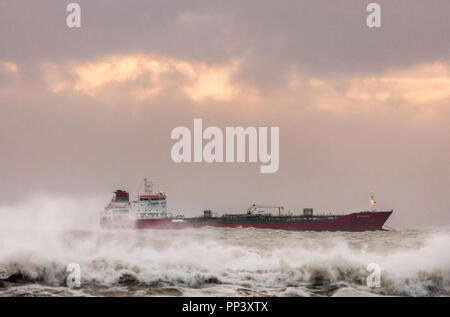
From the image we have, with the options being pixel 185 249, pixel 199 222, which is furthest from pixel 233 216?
pixel 185 249

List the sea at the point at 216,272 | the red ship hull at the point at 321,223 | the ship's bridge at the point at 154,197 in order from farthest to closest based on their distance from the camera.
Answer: the ship's bridge at the point at 154,197
the red ship hull at the point at 321,223
the sea at the point at 216,272

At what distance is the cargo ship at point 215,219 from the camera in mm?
65875

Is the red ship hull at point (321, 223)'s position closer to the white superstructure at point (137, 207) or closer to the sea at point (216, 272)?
the white superstructure at point (137, 207)

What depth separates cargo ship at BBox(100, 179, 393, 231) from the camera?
6588 centimetres

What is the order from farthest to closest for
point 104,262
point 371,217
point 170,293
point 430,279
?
point 371,217 < point 104,262 < point 430,279 < point 170,293

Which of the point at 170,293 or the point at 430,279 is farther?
the point at 430,279

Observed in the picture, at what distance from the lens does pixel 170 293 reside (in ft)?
58.7

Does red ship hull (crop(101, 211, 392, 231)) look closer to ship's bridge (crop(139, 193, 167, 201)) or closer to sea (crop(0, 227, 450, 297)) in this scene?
ship's bridge (crop(139, 193, 167, 201))

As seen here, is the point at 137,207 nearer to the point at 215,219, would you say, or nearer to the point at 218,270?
the point at 215,219

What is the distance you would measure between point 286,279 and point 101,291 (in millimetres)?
7853

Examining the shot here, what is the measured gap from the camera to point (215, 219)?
231 feet

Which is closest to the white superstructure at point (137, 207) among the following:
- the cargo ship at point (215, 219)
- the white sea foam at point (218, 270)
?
the cargo ship at point (215, 219)
